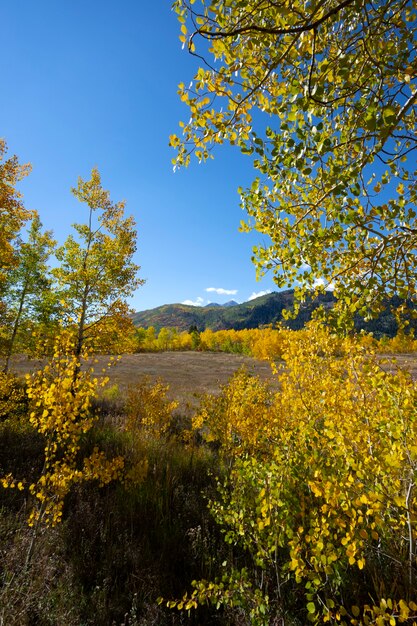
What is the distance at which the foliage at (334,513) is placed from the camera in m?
2.35

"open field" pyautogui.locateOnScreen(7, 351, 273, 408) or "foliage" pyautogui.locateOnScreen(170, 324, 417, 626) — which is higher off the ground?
→ "foliage" pyautogui.locateOnScreen(170, 324, 417, 626)

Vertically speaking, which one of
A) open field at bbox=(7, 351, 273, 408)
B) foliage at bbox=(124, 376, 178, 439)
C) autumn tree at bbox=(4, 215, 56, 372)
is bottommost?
open field at bbox=(7, 351, 273, 408)

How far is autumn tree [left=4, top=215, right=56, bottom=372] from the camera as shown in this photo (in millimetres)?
14969

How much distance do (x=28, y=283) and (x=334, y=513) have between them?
1827 centimetres

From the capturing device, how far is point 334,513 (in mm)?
2340

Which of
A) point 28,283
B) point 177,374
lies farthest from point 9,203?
point 177,374

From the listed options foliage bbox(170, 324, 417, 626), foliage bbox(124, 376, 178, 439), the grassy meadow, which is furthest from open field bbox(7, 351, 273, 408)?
foliage bbox(170, 324, 417, 626)

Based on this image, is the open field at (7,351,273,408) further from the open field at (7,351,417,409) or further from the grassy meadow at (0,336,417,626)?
the grassy meadow at (0,336,417,626)

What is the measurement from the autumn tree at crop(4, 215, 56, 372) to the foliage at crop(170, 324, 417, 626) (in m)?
14.1

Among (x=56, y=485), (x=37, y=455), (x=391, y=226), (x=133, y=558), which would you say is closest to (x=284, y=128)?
(x=391, y=226)

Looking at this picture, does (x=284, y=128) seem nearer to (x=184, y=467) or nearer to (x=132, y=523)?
(x=132, y=523)

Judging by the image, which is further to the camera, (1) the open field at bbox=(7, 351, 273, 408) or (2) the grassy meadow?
(1) the open field at bbox=(7, 351, 273, 408)

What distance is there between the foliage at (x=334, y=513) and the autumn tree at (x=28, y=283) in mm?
14095

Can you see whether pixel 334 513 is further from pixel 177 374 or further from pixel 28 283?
pixel 177 374
